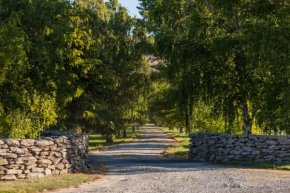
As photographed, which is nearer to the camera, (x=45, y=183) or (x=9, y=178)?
(x=45, y=183)

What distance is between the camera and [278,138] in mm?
18250

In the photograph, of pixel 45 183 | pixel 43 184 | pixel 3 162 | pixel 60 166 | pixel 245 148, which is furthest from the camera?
pixel 245 148

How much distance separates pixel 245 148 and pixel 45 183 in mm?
10201

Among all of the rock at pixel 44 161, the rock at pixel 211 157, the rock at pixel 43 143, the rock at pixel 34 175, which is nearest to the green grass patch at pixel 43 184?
the rock at pixel 34 175

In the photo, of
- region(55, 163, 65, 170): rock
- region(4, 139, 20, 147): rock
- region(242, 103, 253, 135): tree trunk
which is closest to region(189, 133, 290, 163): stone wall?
region(242, 103, 253, 135): tree trunk

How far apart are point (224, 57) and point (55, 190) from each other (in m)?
11.7

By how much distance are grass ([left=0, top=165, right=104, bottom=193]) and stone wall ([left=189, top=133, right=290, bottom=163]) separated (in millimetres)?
7412

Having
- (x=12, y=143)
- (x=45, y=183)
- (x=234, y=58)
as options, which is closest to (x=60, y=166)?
(x=12, y=143)

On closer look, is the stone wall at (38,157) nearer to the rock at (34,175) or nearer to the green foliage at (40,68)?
the rock at (34,175)

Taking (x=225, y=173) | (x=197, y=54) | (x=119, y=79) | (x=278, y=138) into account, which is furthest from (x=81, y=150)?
(x=119, y=79)

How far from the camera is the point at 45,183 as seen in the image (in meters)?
12.0

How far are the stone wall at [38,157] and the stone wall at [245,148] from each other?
713 cm

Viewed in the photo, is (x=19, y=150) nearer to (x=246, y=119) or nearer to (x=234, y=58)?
(x=234, y=58)

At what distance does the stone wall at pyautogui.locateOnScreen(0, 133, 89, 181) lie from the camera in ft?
41.7
